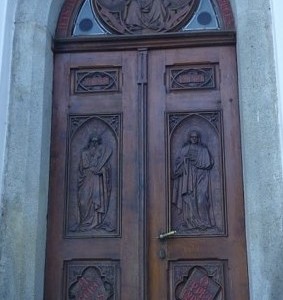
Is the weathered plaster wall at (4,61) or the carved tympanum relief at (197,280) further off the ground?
the weathered plaster wall at (4,61)

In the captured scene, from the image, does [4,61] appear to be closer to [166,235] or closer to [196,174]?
[196,174]

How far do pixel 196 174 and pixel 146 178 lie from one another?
408 mm

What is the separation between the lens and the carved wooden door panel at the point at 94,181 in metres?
4.96

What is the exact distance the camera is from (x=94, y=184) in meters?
5.16

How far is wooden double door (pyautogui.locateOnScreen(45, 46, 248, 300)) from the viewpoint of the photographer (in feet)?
16.1

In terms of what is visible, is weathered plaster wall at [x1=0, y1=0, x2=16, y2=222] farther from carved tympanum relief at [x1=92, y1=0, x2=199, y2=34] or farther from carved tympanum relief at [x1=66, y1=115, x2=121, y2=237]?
carved tympanum relief at [x1=92, y1=0, x2=199, y2=34]

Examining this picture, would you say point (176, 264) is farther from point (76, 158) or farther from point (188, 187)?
point (76, 158)

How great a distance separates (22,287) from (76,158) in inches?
45.7

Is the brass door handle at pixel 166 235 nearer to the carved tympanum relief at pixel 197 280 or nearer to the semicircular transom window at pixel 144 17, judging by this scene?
the carved tympanum relief at pixel 197 280

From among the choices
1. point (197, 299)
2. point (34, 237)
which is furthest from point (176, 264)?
point (34, 237)

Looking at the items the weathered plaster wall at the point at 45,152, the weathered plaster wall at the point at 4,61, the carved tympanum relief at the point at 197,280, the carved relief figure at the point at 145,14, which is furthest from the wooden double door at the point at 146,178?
the weathered plaster wall at the point at 4,61

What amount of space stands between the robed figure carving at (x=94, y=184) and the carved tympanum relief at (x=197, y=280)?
0.68m

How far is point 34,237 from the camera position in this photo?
485 cm

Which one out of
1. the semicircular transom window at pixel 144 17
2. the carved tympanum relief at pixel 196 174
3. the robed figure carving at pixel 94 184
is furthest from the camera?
the semicircular transom window at pixel 144 17
